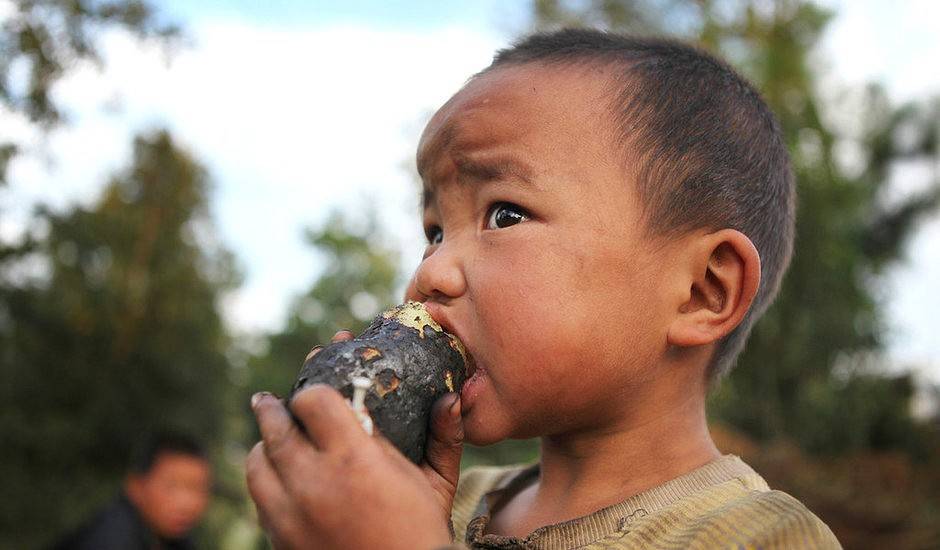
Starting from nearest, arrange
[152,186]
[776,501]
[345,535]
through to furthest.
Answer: [345,535] → [776,501] → [152,186]

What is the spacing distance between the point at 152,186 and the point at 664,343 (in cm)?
1347

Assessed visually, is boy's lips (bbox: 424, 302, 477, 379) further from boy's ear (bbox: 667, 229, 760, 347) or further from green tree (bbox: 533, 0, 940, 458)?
green tree (bbox: 533, 0, 940, 458)

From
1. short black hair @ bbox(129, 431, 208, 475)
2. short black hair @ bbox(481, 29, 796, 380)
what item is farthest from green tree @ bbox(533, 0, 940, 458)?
short black hair @ bbox(481, 29, 796, 380)

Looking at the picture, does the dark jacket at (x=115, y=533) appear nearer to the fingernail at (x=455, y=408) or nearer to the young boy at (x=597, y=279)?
the young boy at (x=597, y=279)

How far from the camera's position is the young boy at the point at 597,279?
1960 millimetres

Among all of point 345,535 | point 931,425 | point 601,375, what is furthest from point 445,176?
point 931,425

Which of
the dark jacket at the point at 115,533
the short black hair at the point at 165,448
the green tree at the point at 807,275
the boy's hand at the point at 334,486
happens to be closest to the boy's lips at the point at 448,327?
the boy's hand at the point at 334,486

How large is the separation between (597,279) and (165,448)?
7127 millimetres

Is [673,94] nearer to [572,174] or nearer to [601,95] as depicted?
[601,95]

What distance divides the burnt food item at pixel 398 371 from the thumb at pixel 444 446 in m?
0.02

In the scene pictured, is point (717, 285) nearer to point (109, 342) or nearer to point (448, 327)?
point (448, 327)

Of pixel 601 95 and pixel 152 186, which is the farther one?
pixel 152 186

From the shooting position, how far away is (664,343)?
212 cm

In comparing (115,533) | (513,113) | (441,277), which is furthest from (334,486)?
(115,533)
